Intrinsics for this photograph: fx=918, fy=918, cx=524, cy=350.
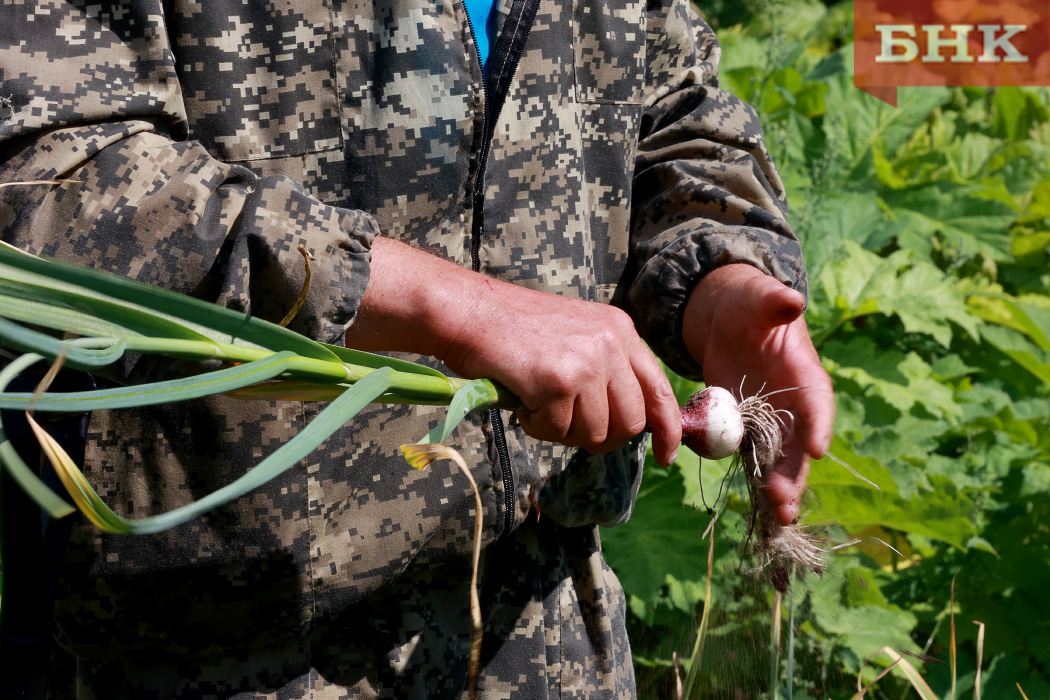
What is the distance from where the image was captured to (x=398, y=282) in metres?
1.11

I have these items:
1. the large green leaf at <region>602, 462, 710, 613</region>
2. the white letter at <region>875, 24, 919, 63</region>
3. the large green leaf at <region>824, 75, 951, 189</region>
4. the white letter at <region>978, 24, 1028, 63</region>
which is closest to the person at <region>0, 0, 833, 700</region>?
the large green leaf at <region>602, 462, 710, 613</region>

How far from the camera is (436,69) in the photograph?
1.28 m

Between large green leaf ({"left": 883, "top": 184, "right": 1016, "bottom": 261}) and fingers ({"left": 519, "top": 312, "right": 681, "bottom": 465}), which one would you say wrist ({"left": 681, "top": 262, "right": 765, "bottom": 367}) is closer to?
fingers ({"left": 519, "top": 312, "right": 681, "bottom": 465})

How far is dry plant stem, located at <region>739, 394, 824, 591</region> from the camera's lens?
137 centimetres

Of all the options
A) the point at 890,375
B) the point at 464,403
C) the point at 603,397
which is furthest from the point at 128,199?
the point at 890,375

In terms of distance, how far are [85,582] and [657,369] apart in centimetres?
79

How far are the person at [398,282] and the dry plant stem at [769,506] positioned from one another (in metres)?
0.03

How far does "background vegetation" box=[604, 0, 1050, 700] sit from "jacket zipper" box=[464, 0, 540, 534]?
31 centimetres

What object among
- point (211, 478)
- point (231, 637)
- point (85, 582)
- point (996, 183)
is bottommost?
point (996, 183)

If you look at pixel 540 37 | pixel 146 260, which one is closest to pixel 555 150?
pixel 540 37

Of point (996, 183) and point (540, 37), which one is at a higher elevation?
point (540, 37)

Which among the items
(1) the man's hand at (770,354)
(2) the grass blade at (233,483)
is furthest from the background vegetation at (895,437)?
(2) the grass blade at (233,483)

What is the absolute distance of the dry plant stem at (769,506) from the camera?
137cm

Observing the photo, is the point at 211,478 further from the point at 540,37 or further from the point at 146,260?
the point at 540,37
